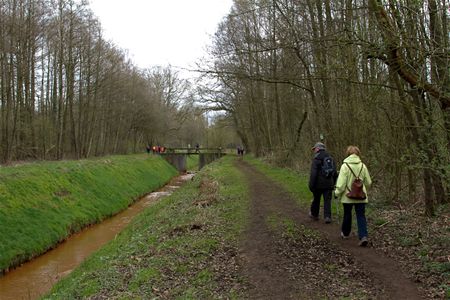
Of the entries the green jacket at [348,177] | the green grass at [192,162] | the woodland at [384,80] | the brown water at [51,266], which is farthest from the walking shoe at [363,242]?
the green grass at [192,162]

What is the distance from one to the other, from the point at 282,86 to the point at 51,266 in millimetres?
21060

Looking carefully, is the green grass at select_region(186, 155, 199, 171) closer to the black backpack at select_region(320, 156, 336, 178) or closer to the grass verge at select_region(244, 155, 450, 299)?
Result: the grass verge at select_region(244, 155, 450, 299)

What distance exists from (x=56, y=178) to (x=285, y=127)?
58.3 feet

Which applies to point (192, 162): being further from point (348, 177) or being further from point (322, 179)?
point (348, 177)

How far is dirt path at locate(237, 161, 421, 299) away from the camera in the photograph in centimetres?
586

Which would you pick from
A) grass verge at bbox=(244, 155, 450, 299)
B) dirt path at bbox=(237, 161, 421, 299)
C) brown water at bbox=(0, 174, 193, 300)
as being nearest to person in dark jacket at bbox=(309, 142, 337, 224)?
dirt path at bbox=(237, 161, 421, 299)

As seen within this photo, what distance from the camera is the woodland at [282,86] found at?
7953 mm

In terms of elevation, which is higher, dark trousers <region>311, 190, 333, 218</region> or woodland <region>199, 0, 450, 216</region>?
woodland <region>199, 0, 450, 216</region>

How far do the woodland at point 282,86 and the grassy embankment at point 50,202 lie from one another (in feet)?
17.9

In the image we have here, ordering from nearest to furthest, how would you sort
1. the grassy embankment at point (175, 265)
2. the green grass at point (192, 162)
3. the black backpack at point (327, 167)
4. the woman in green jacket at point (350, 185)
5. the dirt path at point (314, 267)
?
the dirt path at point (314, 267), the grassy embankment at point (175, 265), the woman in green jacket at point (350, 185), the black backpack at point (327, 167), the green grass at point (192, 162)

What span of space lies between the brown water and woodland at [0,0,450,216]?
7455 mm

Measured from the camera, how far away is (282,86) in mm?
29906

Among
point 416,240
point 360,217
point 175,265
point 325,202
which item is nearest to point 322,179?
point 325,202

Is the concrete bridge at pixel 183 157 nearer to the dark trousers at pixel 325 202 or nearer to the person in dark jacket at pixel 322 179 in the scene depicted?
the dark trousers at pixel 325 202
